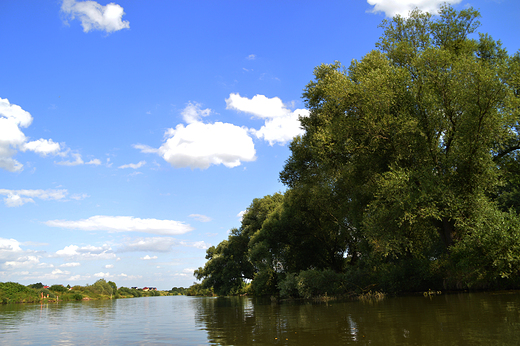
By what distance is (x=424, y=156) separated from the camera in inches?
834

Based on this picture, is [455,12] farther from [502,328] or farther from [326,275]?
[502,328]

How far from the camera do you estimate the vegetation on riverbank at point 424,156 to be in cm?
1903

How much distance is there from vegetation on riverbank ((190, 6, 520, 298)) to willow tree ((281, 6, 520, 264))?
7 centimetres

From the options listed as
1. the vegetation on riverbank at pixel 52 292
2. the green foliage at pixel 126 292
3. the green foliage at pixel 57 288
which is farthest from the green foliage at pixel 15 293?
the green foliage at pixel 126 292

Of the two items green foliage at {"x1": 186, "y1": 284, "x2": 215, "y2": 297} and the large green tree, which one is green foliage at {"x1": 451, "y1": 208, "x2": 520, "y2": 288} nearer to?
the large green tree

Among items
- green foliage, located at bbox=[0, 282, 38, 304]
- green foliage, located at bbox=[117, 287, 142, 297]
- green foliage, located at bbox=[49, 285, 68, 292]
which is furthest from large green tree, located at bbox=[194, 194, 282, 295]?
green foliage, located at bbox=[117, 287, 142, 297]

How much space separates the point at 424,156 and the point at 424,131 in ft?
5.08

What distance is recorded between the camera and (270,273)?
41.2 metres

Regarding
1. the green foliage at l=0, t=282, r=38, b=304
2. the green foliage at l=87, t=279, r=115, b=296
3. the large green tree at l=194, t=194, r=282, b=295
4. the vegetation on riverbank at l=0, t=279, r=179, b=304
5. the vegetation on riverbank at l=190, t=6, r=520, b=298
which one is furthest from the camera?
the green foliage at l=87, t=279, r=115, b=296

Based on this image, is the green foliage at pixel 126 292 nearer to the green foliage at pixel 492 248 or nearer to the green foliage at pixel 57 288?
the green foliage at pixel 57 288

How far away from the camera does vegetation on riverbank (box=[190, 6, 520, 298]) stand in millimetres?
19031

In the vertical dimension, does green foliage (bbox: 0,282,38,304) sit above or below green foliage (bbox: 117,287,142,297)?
above

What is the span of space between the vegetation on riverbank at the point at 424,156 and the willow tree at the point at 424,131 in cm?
7

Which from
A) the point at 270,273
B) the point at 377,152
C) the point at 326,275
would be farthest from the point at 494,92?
the point at 270,273
